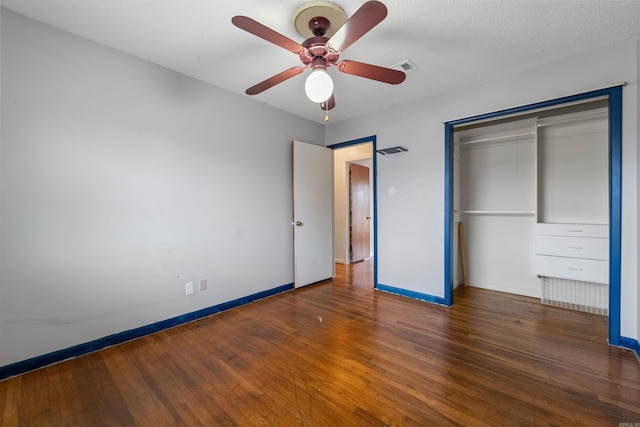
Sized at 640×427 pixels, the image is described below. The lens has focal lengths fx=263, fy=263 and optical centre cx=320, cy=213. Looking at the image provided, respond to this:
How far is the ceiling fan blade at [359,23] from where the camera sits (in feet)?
4.09

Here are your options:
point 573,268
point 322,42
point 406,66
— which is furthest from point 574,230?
point 322,42

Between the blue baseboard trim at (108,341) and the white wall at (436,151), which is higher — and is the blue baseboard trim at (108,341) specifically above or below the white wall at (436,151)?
below

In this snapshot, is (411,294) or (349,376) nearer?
(349,376)

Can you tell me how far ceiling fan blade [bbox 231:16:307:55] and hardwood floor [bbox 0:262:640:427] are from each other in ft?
7.00

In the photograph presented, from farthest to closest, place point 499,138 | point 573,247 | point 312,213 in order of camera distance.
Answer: point 312,213 < point 499,138 < point 573,247

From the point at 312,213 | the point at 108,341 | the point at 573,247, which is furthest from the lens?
the point at 312,213

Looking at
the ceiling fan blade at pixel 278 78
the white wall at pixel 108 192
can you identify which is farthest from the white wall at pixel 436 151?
the white wall at pixel 108 192

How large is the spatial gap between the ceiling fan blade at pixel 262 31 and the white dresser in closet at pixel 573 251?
3.25 m

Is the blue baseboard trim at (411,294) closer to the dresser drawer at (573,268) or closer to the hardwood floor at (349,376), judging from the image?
the hardwood floor at (349,376)

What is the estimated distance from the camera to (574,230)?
9.20 ft

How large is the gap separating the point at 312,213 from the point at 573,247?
10.1 feet

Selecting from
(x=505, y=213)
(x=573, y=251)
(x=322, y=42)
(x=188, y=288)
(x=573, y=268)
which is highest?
(x=322, y=42)

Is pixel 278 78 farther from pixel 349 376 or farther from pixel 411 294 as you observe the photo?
pixel 411 294

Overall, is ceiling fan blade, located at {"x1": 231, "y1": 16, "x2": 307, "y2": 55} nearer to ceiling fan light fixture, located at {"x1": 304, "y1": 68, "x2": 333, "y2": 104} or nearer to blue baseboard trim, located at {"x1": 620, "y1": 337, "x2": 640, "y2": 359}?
ceiling fan light fixture, located at {"x1": 304, "y1": 68, "x2": 333, "y2": 104}
